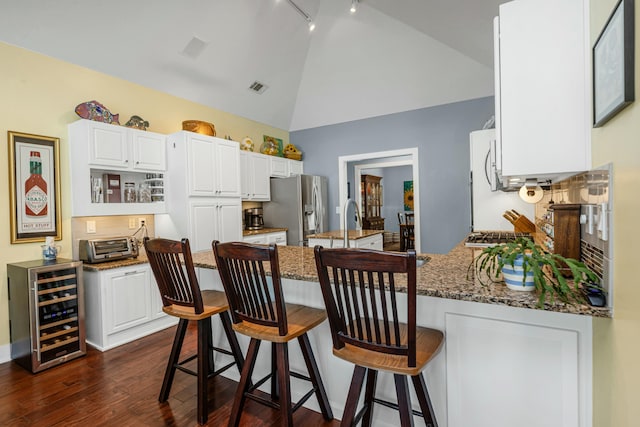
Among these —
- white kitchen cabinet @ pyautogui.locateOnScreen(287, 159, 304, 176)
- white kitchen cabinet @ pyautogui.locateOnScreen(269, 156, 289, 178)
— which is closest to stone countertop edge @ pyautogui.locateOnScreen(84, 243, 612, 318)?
white kitchen cabinet @ pyautogui.locateOnScreen(269, 156, 289, 178)

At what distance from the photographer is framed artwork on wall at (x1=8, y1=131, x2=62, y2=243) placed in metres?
2.72

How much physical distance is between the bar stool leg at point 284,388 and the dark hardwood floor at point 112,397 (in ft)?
1.31

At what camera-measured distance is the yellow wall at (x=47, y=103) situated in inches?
106

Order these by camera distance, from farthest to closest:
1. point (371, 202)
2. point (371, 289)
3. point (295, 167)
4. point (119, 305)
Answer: point (371, 202), point (295, 167), point (119, 305), point (371, 289)

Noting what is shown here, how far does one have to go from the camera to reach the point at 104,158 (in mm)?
3072

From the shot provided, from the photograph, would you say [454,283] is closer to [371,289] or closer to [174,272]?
[371,289]

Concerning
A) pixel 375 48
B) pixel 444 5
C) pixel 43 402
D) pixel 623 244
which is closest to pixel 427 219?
pixel 375 48

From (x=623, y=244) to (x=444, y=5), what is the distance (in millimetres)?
2620

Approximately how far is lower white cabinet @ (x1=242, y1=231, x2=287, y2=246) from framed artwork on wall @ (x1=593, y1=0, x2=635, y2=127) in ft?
12.7

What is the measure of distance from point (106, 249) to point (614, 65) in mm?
3684

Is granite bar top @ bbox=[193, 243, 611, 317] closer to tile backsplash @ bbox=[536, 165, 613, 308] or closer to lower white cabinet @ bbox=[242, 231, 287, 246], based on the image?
tile backsplash @ bbox=[536, 165, 613, 308]

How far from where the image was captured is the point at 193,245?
3678 millimetres

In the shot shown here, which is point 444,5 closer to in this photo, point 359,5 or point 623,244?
point 359,5

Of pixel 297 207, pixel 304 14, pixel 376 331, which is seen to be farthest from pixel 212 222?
pixel 376 331
